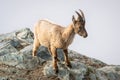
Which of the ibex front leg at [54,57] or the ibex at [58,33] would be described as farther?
the ibex front leg at [54,57]

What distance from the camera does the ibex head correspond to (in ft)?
77.7

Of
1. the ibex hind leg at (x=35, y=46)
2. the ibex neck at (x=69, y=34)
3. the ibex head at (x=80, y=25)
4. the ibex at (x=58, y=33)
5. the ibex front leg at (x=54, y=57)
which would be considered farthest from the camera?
the ibex hind leg at (x=35, y=46)

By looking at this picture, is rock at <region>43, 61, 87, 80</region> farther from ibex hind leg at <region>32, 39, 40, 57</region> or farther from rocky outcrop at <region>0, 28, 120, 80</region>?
ibex hind leg at <region>32, 39, 40, 57</region>

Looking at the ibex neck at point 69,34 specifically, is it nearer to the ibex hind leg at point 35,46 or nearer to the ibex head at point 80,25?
the ibex head at point 80,25

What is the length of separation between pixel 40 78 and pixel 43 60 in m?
2.04

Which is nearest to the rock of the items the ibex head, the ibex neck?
the ibex neck

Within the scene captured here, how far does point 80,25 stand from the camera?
23.8 meters

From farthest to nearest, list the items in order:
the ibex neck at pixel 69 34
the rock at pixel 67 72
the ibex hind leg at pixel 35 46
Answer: the ibex hind leg at pixel 35 46 → the rock at pixel 67 72 → the ibex neck at pixel 69 34

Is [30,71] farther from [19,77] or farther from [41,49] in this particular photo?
[41,49]

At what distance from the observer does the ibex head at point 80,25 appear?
2367cm

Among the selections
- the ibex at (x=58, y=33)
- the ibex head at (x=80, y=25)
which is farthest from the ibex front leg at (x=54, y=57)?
the ibex head at (x=80, y=25)

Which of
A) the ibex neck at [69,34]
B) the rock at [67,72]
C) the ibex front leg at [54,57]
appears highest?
the ibex neck at [69,34]

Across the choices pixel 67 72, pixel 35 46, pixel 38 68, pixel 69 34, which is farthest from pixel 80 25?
pixel 35 46

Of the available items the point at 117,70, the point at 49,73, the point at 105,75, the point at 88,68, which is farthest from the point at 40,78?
the point at 117,70
